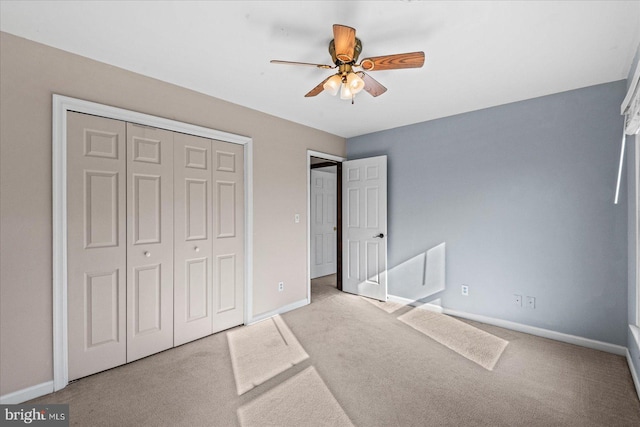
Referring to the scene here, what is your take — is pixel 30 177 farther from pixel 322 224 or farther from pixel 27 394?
pixel 322 224

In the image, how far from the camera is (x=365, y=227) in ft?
14.2

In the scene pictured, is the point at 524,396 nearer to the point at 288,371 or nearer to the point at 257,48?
the point at 288,371

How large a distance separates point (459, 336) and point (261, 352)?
6.63 ft

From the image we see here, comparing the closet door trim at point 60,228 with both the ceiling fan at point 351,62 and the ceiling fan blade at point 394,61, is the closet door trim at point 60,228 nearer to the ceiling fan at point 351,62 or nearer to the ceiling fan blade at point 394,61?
the ceiling fan at point 351,62

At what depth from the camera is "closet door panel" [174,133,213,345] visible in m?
2.75

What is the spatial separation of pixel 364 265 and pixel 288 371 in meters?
2.29

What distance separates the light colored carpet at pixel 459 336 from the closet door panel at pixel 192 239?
7.51ft

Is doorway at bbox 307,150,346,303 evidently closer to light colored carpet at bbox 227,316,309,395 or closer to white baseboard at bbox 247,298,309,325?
white baseboard at bbox 247,298,309,325

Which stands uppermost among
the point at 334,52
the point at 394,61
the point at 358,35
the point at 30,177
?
the point at 358,35

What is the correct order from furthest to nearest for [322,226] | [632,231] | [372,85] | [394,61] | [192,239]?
[322,226], [192,239], [632,231], [372,85], [394,61]

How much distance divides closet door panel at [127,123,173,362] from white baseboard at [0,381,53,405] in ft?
1.68

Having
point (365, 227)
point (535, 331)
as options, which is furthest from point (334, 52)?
point (535, 331)

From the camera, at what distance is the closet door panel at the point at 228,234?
3037 millimetres

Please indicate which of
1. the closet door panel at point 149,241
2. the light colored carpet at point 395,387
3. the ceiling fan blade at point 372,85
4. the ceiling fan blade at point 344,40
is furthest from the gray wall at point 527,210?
the closet door panel at point 149,241
